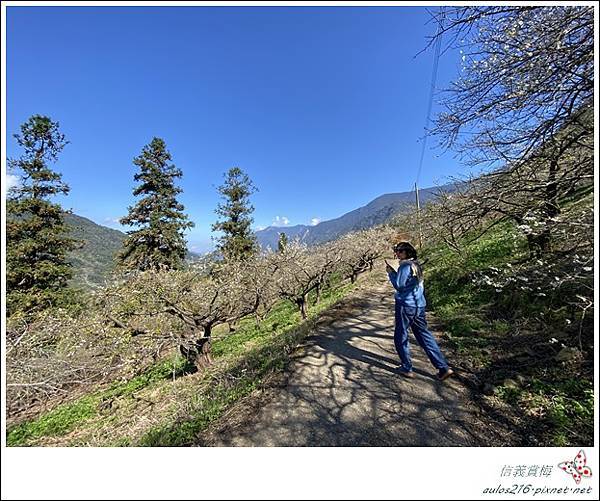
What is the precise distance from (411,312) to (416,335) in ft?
1.04

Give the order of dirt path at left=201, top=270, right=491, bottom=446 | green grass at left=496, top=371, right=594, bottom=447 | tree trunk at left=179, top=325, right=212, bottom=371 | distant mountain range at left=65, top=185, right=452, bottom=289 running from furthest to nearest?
distant mountain range at left=65, top=185, right=452, bottom=289 → tree trunk at left=179, top=325, right=212, bottom=371 → dirt path at left=201, top=270, right=491, bottom=446 → green grass at left=496, top=371, right=594, bottom=447

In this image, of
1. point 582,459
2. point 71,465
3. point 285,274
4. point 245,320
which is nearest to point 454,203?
point 582,459

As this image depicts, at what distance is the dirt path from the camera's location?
2.51 m

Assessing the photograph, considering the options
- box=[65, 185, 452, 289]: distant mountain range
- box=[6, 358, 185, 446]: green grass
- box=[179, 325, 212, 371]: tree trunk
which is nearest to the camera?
box=[6, 358, 185, 446]: green grass

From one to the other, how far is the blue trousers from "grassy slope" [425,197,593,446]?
515mm

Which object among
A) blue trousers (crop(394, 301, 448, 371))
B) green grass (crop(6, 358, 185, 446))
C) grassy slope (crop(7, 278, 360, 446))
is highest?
blue trousers (crop(394, 301, 448, 371))

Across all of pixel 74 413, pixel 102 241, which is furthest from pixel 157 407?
pixel 102 241

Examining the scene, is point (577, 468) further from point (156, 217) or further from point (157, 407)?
point (156, 217)

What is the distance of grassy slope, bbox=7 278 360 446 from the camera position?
346 centimetres

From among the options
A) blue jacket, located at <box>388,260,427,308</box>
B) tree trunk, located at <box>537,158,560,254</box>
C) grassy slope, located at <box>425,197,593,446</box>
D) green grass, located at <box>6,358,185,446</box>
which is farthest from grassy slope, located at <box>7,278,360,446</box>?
tree trunk, located at <box>537,158,560,254</box>

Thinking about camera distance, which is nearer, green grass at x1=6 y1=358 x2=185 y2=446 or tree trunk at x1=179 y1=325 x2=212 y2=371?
green grass at x1=6 y1=358 x2=185 y2=446

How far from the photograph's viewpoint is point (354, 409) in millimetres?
2934

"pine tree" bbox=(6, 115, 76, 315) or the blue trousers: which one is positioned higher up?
"pine tree" bbox=(6, 115, 76, 315)

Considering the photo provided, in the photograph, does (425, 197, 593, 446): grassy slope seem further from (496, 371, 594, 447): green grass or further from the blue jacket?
the blue jacket
